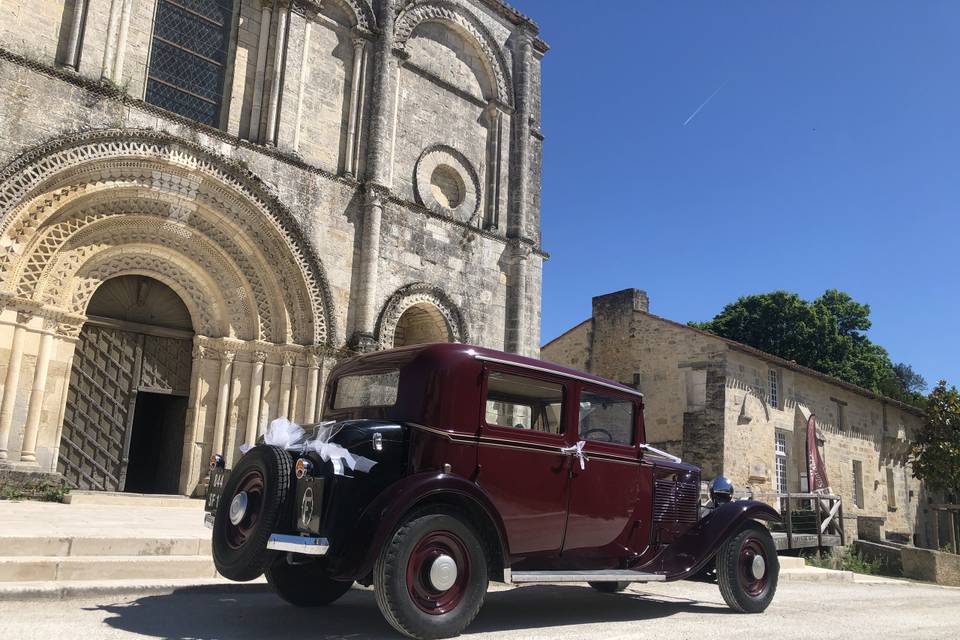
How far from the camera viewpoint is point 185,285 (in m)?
12.0

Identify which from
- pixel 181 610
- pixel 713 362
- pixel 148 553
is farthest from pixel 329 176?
pixel 713 362

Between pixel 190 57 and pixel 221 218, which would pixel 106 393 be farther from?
pixel 190 57

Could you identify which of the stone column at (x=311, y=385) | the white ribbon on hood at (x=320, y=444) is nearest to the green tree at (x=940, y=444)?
the stone column at (x=311, y=385)

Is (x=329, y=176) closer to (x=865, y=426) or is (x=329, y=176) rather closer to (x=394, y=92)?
(x=394, y=92)

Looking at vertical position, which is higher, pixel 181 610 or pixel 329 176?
pixel 329 176

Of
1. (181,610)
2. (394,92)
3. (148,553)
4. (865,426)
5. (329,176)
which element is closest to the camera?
(181,610)

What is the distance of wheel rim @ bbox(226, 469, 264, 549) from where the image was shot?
14.5 feet

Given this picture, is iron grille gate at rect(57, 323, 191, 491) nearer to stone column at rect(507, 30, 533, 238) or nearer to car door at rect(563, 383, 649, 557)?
stone column at rect(507, 30, 533, 238)

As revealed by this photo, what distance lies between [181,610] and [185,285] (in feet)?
26.7

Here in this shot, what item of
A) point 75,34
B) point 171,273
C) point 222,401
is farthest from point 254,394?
point 75,34

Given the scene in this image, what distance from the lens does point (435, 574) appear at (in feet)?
13.8

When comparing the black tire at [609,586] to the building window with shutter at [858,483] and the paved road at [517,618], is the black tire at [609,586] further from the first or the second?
the building window with shutter at [858,483]

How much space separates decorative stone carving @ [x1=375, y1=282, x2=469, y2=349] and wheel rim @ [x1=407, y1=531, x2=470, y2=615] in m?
9.03

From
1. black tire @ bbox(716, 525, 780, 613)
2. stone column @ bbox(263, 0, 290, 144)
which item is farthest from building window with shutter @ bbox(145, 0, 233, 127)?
black tire @ bbox(716, 525, 780, 613)
